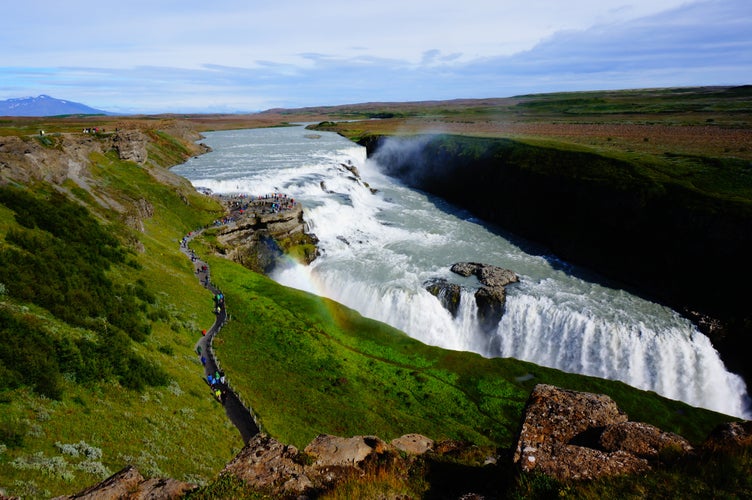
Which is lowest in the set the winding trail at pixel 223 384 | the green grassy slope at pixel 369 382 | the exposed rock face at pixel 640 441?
the green grassy slope at pixel 369 382

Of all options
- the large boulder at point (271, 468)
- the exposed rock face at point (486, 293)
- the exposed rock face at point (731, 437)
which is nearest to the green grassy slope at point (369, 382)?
the exposed rock face at point (486, 293)

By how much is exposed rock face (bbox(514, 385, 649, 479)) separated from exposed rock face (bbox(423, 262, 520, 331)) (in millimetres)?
35060

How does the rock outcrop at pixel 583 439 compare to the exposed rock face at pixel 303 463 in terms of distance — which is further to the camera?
the exposed rock face at pixel 303 463

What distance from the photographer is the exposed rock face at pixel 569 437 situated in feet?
27.1

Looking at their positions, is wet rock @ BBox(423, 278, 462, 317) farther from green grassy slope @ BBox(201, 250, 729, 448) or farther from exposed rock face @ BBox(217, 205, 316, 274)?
exposed rock face @ BBox(217, 205, 316, 274)

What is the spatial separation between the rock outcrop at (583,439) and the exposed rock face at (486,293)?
35.0 metres

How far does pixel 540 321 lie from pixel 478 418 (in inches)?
694

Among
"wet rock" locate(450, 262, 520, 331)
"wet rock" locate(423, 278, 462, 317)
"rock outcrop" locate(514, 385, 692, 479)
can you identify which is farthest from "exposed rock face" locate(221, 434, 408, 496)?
"wet rock" locate(450, 262, 520, 331)

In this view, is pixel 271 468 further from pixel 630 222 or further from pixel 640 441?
pixel 630 222

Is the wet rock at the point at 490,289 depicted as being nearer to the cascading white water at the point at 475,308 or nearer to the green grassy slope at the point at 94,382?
the cascading white water at the point at 475,308

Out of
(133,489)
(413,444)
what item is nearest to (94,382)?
(133,489)

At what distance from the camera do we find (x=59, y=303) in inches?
896

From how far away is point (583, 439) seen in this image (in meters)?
10.3

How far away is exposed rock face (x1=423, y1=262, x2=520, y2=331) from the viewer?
46.2 metres
